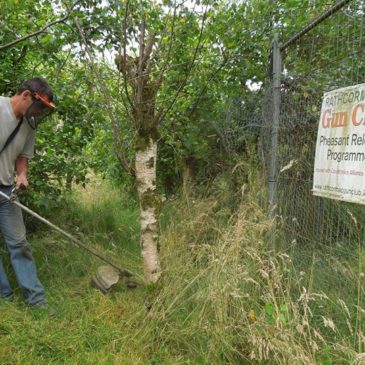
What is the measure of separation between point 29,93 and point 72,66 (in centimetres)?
151

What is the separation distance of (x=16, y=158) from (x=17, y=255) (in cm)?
83

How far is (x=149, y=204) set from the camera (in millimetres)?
2922

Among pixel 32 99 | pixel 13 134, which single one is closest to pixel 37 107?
pixel 32 99

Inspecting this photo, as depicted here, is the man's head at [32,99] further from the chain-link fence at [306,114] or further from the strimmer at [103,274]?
the chain-link fence at [306,114]

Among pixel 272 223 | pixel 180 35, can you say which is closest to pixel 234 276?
pixel 272 223

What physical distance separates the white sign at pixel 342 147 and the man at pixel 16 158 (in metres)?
2.11

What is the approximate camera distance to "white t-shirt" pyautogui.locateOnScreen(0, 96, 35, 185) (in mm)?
3193

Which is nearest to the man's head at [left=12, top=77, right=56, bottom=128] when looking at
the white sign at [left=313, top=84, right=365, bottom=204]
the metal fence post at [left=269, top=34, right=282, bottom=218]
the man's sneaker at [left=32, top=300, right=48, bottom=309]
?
the man's sneaker at [left=32, top=300, right=48, bottom=309]

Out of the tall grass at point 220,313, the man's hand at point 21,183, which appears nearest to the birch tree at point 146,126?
the tall grass at point 220,313

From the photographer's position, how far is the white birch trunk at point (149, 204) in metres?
2.88

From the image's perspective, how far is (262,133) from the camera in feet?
13.2

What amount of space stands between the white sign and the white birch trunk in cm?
116

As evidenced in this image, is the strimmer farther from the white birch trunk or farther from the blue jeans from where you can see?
the white birch trunk

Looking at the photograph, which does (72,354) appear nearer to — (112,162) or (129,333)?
(129,333)
